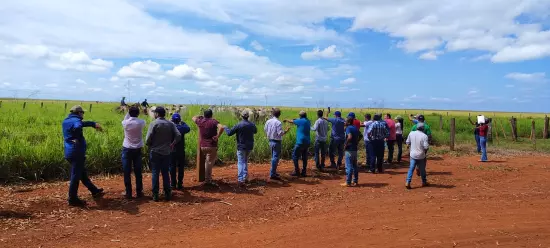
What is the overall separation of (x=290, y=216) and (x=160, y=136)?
2.75m

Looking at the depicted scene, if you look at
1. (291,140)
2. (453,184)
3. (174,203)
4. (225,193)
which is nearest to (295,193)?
(225,193)

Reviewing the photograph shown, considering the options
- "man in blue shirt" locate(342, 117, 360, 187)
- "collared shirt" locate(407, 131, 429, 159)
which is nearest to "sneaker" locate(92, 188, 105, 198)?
"man in blue shirt" locate(342, 117, 360, 187)

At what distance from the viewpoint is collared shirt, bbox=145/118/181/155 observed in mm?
7141

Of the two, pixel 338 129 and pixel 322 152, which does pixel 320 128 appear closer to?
pixel 338 129

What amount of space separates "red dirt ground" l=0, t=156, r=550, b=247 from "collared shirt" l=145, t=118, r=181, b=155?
1002 mm

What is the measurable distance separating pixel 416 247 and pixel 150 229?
379 cm

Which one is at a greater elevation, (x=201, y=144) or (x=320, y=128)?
(x=320, y=128)

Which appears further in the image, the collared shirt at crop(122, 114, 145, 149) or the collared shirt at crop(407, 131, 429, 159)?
the collared shirt at crop(407, 131, 429, 159)

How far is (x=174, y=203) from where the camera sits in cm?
728

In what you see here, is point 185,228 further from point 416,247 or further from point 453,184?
point 453,184

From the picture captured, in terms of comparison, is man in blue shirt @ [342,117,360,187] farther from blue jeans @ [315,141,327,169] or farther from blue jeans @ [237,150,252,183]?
blue jeans @ [237,150,252,183]

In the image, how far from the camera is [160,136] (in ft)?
23.6

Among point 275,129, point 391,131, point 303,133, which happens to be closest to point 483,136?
point 391,131

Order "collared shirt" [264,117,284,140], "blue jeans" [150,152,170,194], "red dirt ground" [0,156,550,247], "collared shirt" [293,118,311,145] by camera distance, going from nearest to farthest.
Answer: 1. "red dirt ground" [0,156,550,247]
2. "blue jeans" [150,152,170,194]
3. "collared shirt" [264,117,284,140]
4. "collared shirt" [293,118,311,145]
